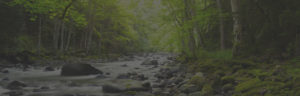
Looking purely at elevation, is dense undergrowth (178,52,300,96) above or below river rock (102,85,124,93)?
above

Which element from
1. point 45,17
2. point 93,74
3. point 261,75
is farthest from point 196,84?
point 45,17

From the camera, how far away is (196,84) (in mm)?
6078

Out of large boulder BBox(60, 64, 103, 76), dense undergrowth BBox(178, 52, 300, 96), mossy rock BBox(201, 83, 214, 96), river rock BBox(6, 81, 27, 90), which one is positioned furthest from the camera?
large boulder BBox(60, 64, 103, 76)

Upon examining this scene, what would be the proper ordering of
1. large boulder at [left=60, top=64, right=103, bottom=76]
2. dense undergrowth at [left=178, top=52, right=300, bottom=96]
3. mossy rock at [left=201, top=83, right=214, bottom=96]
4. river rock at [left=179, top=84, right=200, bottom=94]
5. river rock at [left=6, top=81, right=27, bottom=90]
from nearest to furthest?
1. dense undergrowth at [left=178, top=52, right=300, bottom=96]
2. mossy rock at [left=201, top=83, right=214, bottom=96]
3. river rock at [left=179, top=84, right=200, bottom=94]
4. river rock at [left=6, top=81, right=27, bottom=90]
5. large boulder at [left=60, top=64, right=103, bottom=76]

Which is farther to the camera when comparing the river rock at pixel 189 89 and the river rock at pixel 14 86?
the river rock at pixel 14 86

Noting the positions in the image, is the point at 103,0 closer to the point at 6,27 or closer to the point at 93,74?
the point at 6,27

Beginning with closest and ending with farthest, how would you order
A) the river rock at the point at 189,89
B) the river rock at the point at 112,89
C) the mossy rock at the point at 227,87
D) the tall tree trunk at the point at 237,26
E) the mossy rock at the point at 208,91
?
the mossy rock at the point at 208,91 → the mossy rock at the point at 227,87 → the river rock at the point at 189,89 → the river rock at the point at 112,89 → the tall tree trunk at the point at 237,26

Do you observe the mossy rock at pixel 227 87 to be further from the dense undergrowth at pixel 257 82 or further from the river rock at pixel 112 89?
the river rock at pixel 112 89

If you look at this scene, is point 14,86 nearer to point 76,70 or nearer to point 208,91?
point 76,70

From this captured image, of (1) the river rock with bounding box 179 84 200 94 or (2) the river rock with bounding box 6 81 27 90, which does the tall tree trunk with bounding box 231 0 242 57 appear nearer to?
(1) the river rock with bounding box 179 84 200 94

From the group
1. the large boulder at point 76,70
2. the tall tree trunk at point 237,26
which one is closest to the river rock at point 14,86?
the large boulder at point 76,70

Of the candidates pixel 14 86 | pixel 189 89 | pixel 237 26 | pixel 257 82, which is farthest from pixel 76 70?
pixel 257 82

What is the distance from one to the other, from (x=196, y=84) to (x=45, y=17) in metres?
22.1

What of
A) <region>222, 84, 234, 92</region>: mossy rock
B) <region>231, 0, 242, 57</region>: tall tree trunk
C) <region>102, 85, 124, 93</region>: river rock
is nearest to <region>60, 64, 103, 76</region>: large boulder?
<region>102, 85, 124, 93</region>: river rock
